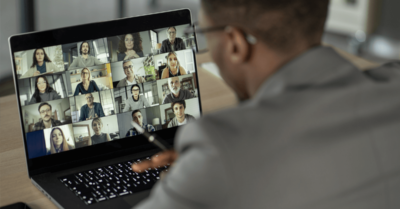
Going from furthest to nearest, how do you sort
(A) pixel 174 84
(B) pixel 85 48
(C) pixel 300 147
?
(A) pixel 174 84 → (B) pixel 85 48 → (C) pixel 300 147

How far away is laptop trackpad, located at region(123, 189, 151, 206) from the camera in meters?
0.90

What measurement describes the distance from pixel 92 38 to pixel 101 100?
14 cm

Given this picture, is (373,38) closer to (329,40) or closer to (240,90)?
(329,40)

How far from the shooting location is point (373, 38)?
11.0 feet

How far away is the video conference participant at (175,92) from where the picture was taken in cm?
111

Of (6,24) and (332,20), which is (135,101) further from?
(332,20)

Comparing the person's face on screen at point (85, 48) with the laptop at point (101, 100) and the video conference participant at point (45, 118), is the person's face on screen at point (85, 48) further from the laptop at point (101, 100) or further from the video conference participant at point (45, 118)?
the video conference participant at point (45, 118)

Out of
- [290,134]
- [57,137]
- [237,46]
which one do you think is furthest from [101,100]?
[290,134]

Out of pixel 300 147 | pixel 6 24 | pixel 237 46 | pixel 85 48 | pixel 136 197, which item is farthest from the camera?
pixel 6 24

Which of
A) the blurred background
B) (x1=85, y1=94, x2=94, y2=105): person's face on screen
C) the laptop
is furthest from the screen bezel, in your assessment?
the blurred background

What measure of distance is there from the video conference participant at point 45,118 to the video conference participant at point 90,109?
0.06m

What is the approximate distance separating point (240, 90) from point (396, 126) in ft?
0.74

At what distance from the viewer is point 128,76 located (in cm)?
106

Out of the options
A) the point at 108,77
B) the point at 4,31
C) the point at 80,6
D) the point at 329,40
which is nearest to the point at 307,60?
the point at 108,77
